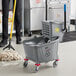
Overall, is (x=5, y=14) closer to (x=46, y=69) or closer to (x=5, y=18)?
(x=5, y=18)

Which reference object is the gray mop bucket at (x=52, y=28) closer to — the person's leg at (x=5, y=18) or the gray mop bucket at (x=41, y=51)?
the person's leg at (x=5, y=18)

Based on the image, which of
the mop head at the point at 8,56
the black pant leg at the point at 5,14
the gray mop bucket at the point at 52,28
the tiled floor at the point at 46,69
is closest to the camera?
the tiled floor at the point at 46,69

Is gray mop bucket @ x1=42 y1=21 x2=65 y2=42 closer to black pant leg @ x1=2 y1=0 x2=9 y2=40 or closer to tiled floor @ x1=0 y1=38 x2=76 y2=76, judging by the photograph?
black pant leg @ x1=2 y1=0 x2=9 y2=40

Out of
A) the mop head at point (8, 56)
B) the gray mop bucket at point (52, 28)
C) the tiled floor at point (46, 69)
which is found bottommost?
the tiled floor at point (46, 69)

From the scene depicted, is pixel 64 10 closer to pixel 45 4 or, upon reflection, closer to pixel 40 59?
pixel 45 4

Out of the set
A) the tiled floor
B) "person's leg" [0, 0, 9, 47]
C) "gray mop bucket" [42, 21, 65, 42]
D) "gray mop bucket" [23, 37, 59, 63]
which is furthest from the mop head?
"gray mop bucket" [42, 21, 65, 42]

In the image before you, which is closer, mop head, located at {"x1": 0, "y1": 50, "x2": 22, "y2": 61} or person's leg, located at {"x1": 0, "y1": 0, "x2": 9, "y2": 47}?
mop head, located at {"x1": 0, "y1": 50, "x2": 22, "y2": 61}

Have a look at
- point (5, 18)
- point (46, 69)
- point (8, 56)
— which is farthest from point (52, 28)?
point (46, 69)

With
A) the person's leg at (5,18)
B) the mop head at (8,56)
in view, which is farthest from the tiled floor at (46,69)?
the person's leg at (5,18)

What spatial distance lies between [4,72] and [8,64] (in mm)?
264

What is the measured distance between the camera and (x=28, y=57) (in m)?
2.10

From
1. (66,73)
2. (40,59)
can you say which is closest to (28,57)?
(40,59)

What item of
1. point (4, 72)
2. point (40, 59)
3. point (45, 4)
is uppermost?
point (45, 4)

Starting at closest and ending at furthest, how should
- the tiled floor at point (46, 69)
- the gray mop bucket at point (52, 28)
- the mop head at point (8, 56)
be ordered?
the tiled floor at point (46, 69), the mop head at point (8, 56), the gray mop bucket at point (52, 28)
